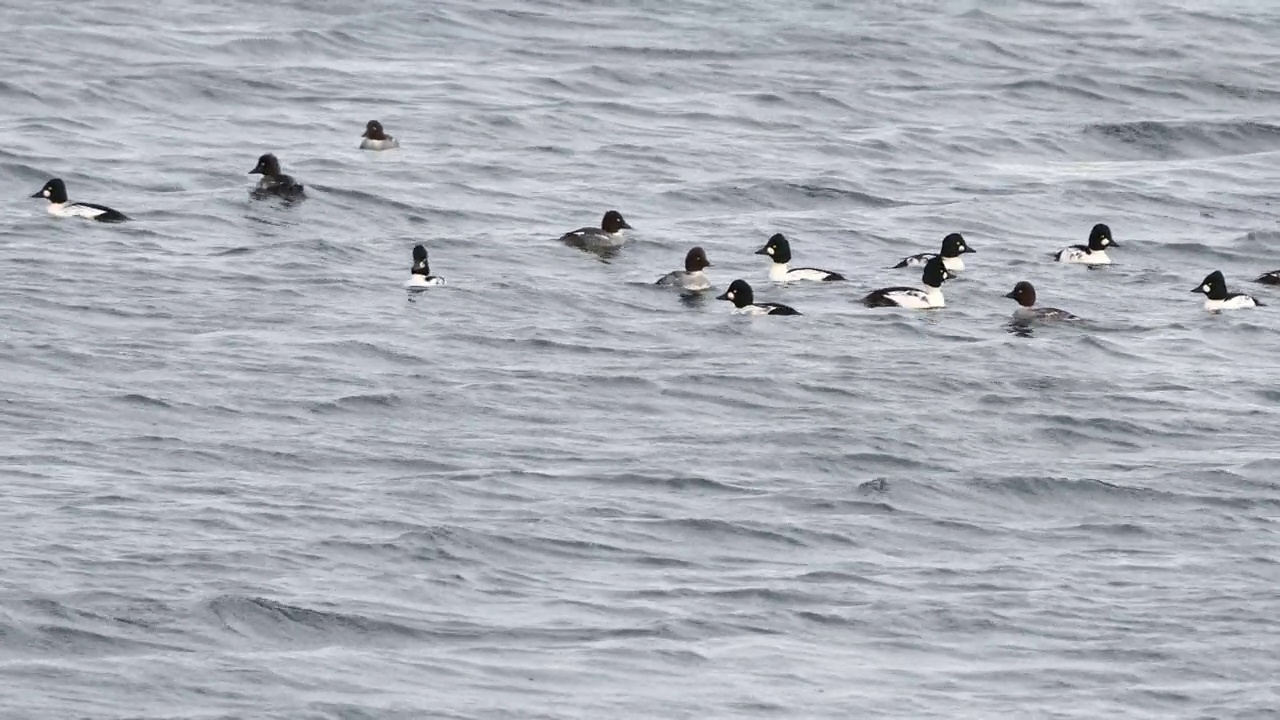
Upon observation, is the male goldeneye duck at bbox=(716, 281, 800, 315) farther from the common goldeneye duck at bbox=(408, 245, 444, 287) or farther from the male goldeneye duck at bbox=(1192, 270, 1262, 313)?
the male goldeneye duck at bbox=(1192, 270, 1262, 313)

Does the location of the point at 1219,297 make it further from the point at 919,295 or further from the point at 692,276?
the point at 692,276

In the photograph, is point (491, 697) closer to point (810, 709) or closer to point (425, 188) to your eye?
point (810, 709)

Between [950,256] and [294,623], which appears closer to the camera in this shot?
[294,623]

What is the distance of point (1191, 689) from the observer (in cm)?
1487

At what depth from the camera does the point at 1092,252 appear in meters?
28.2

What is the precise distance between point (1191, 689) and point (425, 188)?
59.3 feet

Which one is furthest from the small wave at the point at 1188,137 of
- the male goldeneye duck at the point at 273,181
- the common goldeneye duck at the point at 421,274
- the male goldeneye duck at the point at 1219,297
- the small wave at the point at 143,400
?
the small wave at the point at 143,400

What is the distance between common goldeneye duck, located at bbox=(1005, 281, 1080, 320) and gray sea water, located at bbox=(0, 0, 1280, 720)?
1.28 feet

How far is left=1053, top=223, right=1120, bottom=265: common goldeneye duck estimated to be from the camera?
2814 cm

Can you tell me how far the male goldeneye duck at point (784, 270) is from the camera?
26750mm

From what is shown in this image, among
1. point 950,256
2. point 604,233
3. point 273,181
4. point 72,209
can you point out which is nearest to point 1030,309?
point 950,256

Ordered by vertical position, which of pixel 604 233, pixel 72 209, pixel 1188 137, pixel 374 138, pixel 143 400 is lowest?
pixel 143 400

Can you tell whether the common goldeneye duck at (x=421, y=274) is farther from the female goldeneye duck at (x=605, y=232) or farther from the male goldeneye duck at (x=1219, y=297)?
the male goldeneye duck at (x=1219, y=297)

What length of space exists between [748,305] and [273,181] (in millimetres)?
7053
